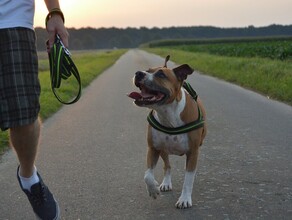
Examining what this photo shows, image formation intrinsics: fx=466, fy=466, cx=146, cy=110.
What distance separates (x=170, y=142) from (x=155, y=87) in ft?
1.71

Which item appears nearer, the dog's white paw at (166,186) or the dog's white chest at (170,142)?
the dog's white chest at (170,142)

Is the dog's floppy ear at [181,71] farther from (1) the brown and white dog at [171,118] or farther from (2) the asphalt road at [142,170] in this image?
(2) the asphalt road at [142,170]

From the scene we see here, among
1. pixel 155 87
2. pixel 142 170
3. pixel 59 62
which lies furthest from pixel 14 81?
pixel 142 170

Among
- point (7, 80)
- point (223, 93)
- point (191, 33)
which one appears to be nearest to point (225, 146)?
point (7, 80)

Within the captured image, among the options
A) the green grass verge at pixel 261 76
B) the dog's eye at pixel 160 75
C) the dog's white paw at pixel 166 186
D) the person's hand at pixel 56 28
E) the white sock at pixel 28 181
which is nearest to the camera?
the person's hand at pixel 56 28

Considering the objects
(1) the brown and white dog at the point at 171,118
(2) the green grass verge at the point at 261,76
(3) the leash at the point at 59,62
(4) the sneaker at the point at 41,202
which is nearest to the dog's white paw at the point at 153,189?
(1) the brown and white dog at the point at 171,118

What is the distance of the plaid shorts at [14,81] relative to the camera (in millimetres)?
2822

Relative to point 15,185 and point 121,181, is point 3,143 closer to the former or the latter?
point 15,185

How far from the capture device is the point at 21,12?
289 cm

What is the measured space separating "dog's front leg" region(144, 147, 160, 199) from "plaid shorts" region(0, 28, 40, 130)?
1342 millimetres

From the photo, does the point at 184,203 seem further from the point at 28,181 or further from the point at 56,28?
the point at 56,28

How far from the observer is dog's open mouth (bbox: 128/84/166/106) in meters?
3.68

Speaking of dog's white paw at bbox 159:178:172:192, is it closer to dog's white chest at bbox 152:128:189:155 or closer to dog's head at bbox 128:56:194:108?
dog's white chest at bbox 152:128:189:155

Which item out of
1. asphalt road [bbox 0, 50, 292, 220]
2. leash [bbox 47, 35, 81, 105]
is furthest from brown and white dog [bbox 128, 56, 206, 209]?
leash [bbox 47, 35, 81, 105]
